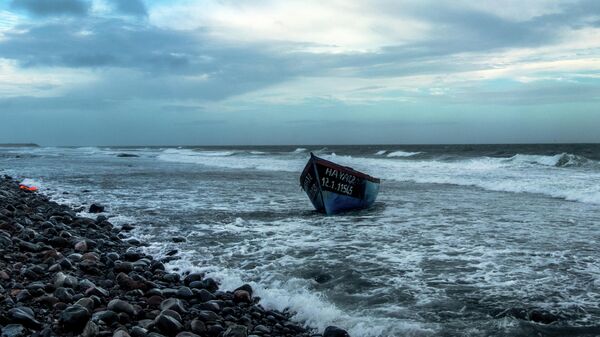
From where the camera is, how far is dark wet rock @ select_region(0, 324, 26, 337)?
3.88m

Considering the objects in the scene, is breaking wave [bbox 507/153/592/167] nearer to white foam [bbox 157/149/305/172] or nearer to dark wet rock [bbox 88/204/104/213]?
white foam [bbox 157/149/305/172]

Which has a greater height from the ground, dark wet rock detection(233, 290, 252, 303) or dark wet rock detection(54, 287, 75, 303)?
dark wet rock detection(54, 287, 75, 303)

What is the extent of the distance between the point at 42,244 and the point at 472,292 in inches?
259

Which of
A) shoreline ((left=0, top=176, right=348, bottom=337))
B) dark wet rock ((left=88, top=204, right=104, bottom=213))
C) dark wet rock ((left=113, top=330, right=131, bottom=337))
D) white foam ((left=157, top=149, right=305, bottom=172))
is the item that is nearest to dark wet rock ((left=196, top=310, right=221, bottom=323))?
shoreline ((left=0, top=176, right=348, bottom=337))

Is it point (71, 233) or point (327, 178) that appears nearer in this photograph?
point (71, 233)

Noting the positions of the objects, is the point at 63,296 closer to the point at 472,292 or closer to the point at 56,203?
the point at 472,292

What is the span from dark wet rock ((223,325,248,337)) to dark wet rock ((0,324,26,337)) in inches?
67.7

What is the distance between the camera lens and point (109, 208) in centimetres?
1312

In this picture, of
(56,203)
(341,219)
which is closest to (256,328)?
(341,219)

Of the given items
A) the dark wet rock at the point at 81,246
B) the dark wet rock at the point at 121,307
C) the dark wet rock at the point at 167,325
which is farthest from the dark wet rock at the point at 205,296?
the dark wet rock at the point at 81,246

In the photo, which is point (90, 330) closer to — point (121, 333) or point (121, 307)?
point (121, 333)

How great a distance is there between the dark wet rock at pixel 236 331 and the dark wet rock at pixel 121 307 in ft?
3.54

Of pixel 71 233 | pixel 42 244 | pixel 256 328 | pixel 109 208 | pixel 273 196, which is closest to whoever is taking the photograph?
pixel 256 328

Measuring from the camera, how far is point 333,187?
13320 millimetres
